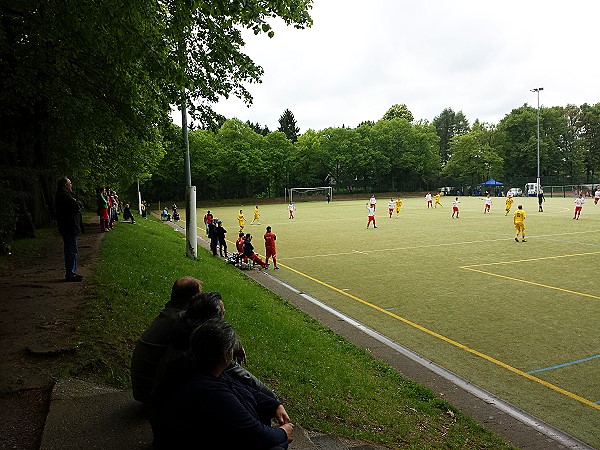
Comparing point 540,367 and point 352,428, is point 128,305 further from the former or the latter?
point 540,367

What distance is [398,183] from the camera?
326 ft

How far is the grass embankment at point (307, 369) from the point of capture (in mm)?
5629

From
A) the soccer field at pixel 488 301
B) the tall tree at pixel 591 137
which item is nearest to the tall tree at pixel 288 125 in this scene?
the tall tree at pixel 591 137

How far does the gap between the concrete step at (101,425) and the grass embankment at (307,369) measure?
36cm

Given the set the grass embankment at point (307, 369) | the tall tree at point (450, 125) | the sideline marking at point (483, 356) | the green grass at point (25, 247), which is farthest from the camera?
the tall tree at point (450, 125)

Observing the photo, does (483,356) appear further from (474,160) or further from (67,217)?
(474,160)

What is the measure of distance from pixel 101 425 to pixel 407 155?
308 ft

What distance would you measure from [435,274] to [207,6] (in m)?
11.9

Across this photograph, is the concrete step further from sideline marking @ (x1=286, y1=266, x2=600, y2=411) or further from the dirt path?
sideline marking @ (x1=286, y1=266, x2=600, y2=411)

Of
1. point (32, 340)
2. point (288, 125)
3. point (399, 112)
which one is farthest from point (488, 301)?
point (399, 112)

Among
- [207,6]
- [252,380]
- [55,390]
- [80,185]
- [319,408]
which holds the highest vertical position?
[207,6]

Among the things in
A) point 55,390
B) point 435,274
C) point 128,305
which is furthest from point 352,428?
point 435,274

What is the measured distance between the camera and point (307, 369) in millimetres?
7094

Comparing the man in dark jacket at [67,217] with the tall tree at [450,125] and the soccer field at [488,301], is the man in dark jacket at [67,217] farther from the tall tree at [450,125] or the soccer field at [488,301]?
the tall tree at [450,125]
